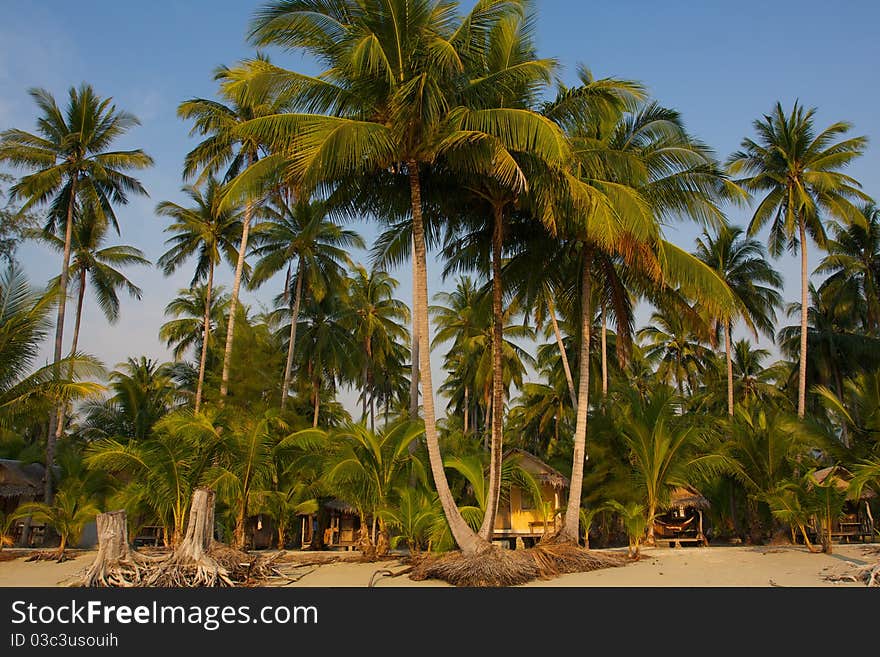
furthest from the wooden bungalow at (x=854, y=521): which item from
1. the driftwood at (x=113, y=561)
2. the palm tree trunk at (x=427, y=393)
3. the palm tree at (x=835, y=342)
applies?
the driftwood at (x=113, y=561)

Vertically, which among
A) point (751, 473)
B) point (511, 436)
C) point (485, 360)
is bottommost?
point (751, 473)

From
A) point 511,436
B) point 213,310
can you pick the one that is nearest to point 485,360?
point 511,436

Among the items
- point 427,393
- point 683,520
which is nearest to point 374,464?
point 427,393

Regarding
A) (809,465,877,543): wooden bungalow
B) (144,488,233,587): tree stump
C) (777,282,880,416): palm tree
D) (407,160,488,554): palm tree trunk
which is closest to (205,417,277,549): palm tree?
(144,488,233,587): tree stump

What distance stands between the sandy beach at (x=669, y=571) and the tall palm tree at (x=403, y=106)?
2.22m

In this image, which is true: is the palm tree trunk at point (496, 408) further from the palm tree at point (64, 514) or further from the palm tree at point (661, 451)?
the palm tree at point (64, 514)

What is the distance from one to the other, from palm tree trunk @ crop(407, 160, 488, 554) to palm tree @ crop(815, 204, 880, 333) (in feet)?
73.7

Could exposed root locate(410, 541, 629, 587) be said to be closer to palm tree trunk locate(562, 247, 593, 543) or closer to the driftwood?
palm tree trunk locate(562, 247, 593, 543)

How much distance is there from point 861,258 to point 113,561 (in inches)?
1169

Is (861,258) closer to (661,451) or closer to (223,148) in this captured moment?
(661,451)

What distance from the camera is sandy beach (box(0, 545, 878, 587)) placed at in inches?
442

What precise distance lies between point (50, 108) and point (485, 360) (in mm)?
19006

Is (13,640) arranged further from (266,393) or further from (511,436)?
(511,436)

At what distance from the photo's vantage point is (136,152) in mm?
23875
